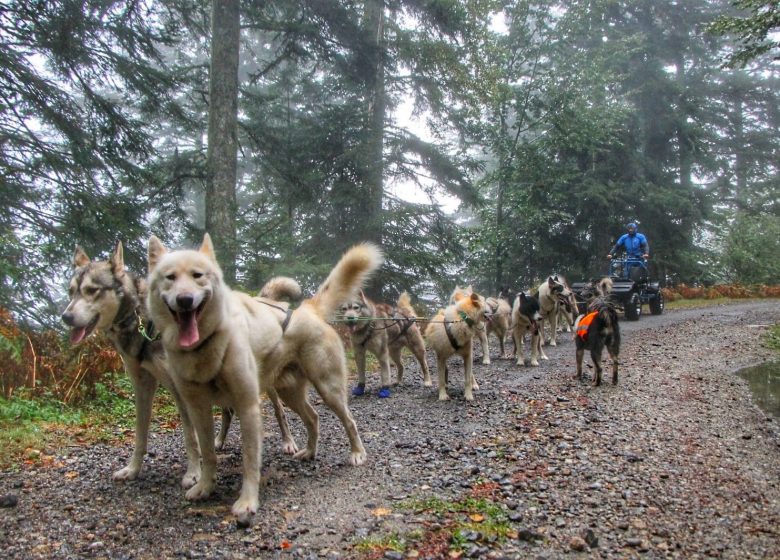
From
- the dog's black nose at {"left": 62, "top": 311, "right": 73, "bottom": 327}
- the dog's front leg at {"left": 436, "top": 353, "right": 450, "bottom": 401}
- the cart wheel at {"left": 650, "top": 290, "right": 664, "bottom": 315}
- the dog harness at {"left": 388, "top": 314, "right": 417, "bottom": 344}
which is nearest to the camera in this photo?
the dog's black nose at {"left": 62, "top": 311, "right": 73, "bottom": 327}

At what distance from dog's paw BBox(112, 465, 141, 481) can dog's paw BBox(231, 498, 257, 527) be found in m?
1.18

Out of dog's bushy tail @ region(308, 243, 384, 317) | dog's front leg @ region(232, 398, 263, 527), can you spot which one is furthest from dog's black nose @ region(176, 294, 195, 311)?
dog's bushy tail @ region(308, 243, 384, 317)

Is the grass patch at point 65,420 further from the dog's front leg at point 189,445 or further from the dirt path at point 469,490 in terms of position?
the dog's front leg at point 189,445

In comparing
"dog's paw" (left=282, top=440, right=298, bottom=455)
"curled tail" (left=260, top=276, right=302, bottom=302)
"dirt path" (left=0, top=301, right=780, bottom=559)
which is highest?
"curled tail" (left=260, top=276, right=302, bottom=302)

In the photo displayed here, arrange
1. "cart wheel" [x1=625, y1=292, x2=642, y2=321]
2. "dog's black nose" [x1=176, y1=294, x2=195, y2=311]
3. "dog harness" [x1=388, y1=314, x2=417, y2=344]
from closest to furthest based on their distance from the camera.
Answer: "dog's black nose" [x1=176, y1=294, x2=195, y2=311]
"dog harness" [x1=388, y1=314, x2=417, y2=344]
"cart wheel" [x1=625, y1=292, x2=642, y2=321]

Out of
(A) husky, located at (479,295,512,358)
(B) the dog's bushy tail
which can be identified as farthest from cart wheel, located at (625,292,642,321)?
(B) the dog's bushy tail

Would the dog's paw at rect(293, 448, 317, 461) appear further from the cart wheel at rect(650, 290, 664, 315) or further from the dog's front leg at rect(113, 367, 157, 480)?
the cart wheel at rect(650, 290, 664, 315)

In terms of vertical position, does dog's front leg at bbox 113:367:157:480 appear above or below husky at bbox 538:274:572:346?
below

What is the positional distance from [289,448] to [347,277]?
166cm

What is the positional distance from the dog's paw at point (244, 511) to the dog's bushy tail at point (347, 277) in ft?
5.29

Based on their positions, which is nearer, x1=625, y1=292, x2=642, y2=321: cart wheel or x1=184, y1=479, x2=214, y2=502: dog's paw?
x1=184, y1=479, x2=214, y2=502: dog's paw

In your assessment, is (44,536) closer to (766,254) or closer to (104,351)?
(104,351)

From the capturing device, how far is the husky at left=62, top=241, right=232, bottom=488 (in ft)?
12.6

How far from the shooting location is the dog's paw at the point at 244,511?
3.19 metres
